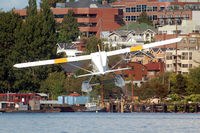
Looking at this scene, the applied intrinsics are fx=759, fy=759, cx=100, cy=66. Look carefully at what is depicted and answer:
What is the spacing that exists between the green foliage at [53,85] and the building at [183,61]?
21698mm

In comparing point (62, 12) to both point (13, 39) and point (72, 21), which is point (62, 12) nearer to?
point (72, 21)

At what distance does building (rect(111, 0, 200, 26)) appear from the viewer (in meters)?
163

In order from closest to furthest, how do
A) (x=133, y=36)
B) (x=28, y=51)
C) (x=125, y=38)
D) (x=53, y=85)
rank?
(x=53, y=85)
(x=28, y=51)
(x=133, y=36)
(x=125, y=38)

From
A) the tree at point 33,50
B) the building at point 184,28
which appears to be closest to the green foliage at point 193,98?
the tree at point 33,50

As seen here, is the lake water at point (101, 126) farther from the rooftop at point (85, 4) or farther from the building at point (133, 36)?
the rooftop at point (85, 4)

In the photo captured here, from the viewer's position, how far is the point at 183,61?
10375cm

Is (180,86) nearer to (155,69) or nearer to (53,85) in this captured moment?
(53,85)

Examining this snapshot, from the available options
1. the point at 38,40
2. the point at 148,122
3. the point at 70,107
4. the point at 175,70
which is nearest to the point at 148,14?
the point at 175,70

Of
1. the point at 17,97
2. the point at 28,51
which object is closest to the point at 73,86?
the point at 28,51

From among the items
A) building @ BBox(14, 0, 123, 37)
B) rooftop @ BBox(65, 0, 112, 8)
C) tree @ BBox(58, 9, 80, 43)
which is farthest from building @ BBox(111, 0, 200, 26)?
tree @ BBox(58, 9, 80, 43)

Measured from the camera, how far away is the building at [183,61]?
10312cm

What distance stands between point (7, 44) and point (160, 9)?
93680 mm

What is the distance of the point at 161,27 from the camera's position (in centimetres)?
15225

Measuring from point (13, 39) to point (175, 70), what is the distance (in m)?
24.8
